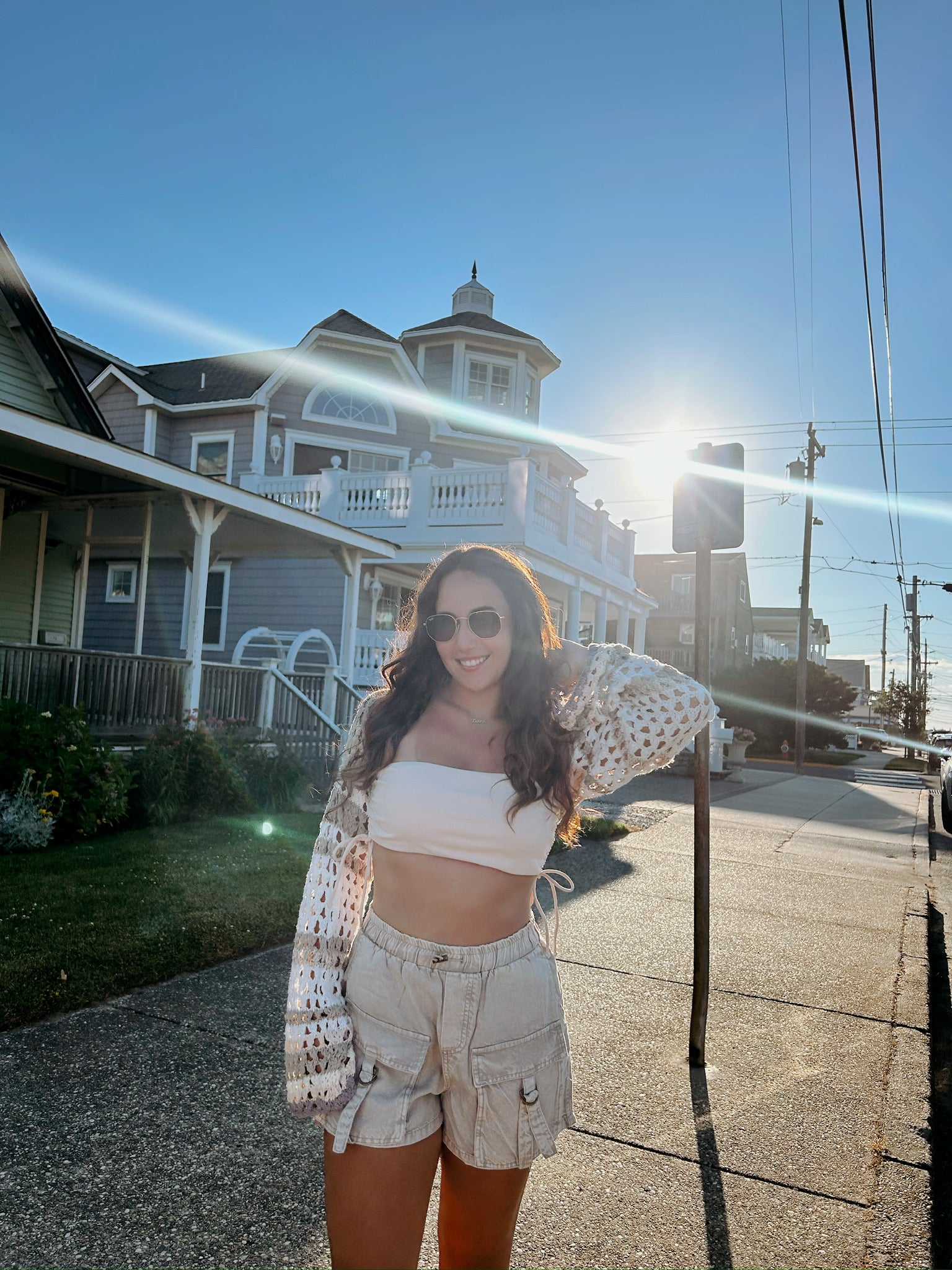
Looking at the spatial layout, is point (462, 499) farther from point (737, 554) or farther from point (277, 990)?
point (737, 554)

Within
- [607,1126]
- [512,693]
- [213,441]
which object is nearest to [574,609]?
[213,441]

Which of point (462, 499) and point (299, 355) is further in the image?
point (299, 355)

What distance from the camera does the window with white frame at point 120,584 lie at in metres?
18.8

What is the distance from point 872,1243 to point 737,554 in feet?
158

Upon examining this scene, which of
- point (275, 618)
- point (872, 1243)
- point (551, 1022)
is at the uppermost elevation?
point (275, 618)

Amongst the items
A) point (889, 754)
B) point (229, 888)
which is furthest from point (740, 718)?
point (229, 888)

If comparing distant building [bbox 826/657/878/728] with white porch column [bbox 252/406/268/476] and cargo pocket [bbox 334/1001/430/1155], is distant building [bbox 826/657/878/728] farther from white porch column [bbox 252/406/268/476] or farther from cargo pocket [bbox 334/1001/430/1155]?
cargo pocket [bbox 334/1001/430/1155]

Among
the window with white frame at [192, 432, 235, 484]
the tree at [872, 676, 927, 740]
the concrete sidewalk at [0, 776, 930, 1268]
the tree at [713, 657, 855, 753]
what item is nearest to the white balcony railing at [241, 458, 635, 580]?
the window with white frame at [192, 432, 235, 484]

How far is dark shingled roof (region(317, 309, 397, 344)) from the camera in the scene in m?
19.6

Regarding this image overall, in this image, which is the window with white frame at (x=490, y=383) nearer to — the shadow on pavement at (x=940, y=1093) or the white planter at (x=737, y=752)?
the white planter at (x=737, y=752)

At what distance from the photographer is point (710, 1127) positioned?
3588 mm

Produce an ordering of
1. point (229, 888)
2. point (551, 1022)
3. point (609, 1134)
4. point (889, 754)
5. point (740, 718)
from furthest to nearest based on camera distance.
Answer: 1. point (889, 754)
2. point (740, 718)
3. point (229, 888)
4. point (609, 1134)
5. point (551, 1022)

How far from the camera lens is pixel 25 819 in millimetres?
7340

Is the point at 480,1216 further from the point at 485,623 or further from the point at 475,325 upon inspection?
the point at 475,325
